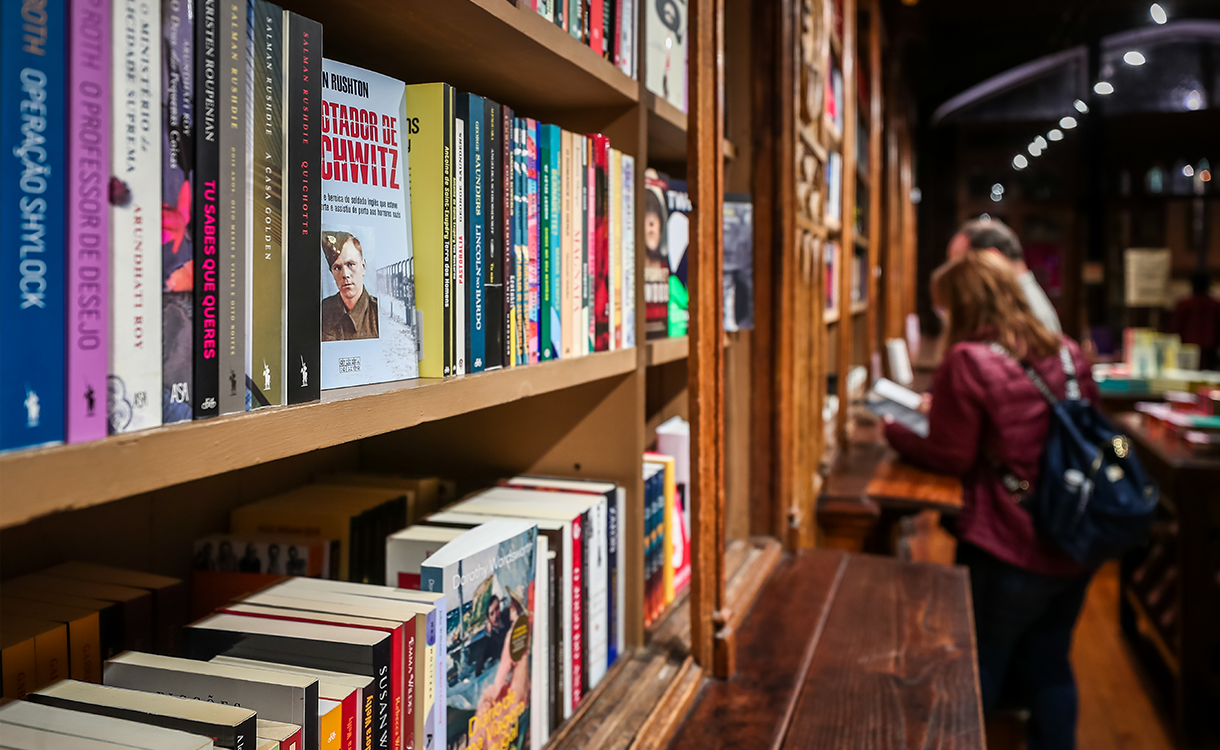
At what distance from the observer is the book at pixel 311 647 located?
661 mm

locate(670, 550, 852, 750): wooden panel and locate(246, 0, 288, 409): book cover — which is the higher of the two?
locate(246, 0, 288, 409): book cover

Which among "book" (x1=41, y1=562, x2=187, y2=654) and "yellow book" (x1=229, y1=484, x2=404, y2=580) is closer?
"book" (x1=41, y1=562, x2=187, y2=654)

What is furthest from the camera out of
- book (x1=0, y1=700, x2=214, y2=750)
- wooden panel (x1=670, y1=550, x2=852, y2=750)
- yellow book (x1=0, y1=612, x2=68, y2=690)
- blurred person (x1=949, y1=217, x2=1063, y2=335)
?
blurred person (x1=949, y1=217, x2=1063, y2=335)

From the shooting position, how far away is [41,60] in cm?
40

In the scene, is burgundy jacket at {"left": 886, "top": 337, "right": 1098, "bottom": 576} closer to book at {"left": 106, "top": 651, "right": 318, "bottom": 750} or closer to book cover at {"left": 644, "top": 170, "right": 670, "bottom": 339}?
book cover at {"left": 644, "top": 170, "right": 670, "bottom": 339}

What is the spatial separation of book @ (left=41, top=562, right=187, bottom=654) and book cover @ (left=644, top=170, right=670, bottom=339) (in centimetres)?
67

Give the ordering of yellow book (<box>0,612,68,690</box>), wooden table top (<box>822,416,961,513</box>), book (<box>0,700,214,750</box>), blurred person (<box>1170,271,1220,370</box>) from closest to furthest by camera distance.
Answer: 1. book (<box>0,700,214,750</box>)
2. yellow book (<box>0,612,68,690</box>)
3. wooden table top (<box>822,416,961,513</box>)
4. blurred person (<box>1170,271,1220,370</box>)

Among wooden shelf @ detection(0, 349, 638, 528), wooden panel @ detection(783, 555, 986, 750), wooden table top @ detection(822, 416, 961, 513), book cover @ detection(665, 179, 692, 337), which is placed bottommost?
wooden panel @ detection(783, 555, 986, 750)

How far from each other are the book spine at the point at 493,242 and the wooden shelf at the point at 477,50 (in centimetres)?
8

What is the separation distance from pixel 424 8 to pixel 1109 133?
8.02 m

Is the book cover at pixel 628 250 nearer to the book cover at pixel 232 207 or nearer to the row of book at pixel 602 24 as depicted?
the row of book at pixel 602 24

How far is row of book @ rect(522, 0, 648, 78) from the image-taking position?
3.13ft

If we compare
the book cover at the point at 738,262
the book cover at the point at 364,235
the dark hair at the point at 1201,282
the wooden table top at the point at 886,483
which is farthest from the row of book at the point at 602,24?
the dark hair at the point at 1201,282

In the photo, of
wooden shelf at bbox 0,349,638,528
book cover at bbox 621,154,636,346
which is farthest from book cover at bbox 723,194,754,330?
wooden shelf at bbox 0,349,638,528
